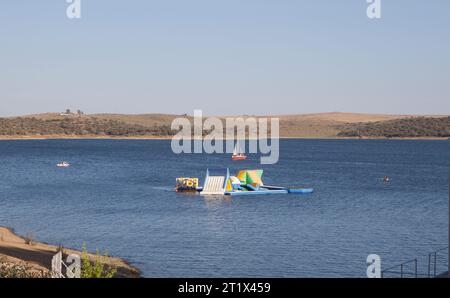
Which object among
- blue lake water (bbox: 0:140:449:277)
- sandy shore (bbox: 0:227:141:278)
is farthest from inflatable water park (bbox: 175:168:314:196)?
sandy shore (bbox: 0:227:141:278)

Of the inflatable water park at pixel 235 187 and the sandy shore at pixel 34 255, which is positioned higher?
the sandy shore at pixel 34 255

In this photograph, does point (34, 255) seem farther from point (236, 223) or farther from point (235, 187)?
point (235, 187)

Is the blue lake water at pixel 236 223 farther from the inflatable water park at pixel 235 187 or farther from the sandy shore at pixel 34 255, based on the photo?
the inflatable water park at pixel 235 187

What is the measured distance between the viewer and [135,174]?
92.1 m

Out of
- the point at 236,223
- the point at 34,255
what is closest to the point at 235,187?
the point at 236,223

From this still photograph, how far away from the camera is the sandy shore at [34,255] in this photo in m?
26.4

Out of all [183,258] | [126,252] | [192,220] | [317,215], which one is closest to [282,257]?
[183,258]

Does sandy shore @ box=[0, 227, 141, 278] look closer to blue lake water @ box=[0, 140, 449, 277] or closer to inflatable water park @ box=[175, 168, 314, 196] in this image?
blue lake water @ box=[0, 140, 449, 277]

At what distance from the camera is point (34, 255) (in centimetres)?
2969

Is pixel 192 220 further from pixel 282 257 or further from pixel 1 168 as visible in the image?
pixel 1 168

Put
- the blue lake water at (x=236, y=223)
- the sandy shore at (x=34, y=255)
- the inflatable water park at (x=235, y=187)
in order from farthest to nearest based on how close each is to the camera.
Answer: the inflatable water park at (x=235, y=187) < the blue lake water at (x=236, y=223) < the sandy shore at (x=34, y=255)

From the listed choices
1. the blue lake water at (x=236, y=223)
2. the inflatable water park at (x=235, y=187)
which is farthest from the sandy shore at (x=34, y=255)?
the inflatable water park at (x=235, y=187)

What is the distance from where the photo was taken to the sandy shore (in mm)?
26375
